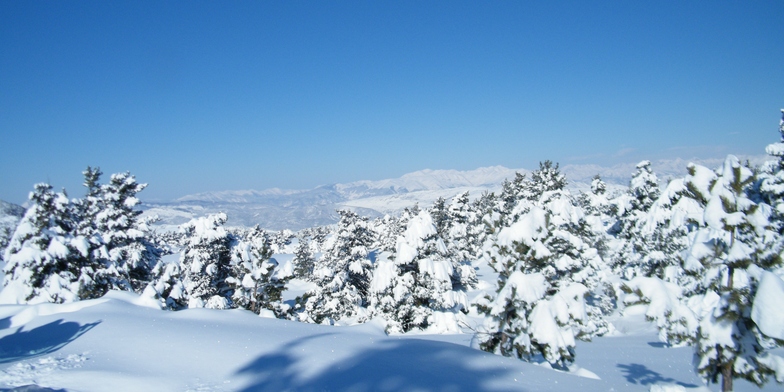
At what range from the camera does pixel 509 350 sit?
38.0 ft

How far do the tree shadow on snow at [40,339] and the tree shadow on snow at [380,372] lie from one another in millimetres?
5573

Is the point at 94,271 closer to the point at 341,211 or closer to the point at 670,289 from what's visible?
the point at 341,211

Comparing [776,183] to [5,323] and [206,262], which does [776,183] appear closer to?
[206,262]

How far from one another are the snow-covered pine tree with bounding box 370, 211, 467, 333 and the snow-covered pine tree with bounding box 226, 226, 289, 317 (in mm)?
7835

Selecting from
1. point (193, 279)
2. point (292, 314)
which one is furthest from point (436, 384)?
point (193, 279)

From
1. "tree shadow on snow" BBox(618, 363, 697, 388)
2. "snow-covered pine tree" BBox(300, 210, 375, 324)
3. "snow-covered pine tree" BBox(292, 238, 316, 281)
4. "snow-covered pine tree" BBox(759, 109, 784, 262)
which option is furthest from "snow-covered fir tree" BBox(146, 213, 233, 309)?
"snow-covered pine tree" BBox(292, 238, 316, 281)

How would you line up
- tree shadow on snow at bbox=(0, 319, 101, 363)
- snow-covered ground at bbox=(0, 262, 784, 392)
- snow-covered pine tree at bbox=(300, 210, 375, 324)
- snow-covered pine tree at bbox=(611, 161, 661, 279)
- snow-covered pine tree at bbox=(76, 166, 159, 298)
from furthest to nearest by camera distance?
1. snow-covered pine tree at bbox=(611, 161, 661, 279)
2. snow-covered pine tree at bbox=(300, 210, 375, 324)
3. snow-covered pine tree at bbox=(76, 166, 159, 298)
4. tree shadow on snow at bbox=(0, 319, 101, 363)
5. snow-covered ground at bbox=(0, 262, 784, 392)

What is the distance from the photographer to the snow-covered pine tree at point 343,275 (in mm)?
24188

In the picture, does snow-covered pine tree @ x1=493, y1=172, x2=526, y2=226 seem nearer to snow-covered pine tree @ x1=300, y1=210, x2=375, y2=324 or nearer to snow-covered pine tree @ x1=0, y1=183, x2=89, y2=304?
snow-covered pine tree @ x1=300, y1=210, x2=375, y2=324

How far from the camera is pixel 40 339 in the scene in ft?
33.0

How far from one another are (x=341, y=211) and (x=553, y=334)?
17616 millimetres

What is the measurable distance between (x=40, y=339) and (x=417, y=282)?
48.2 feet

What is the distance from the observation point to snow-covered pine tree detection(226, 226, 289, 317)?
937 inches

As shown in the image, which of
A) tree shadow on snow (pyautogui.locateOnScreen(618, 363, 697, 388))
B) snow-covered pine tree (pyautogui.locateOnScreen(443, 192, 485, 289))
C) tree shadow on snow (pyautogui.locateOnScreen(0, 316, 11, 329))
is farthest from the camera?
snow-covered pine tree (pyautogui.locateOnScreen(443, 192, 485, 289))
